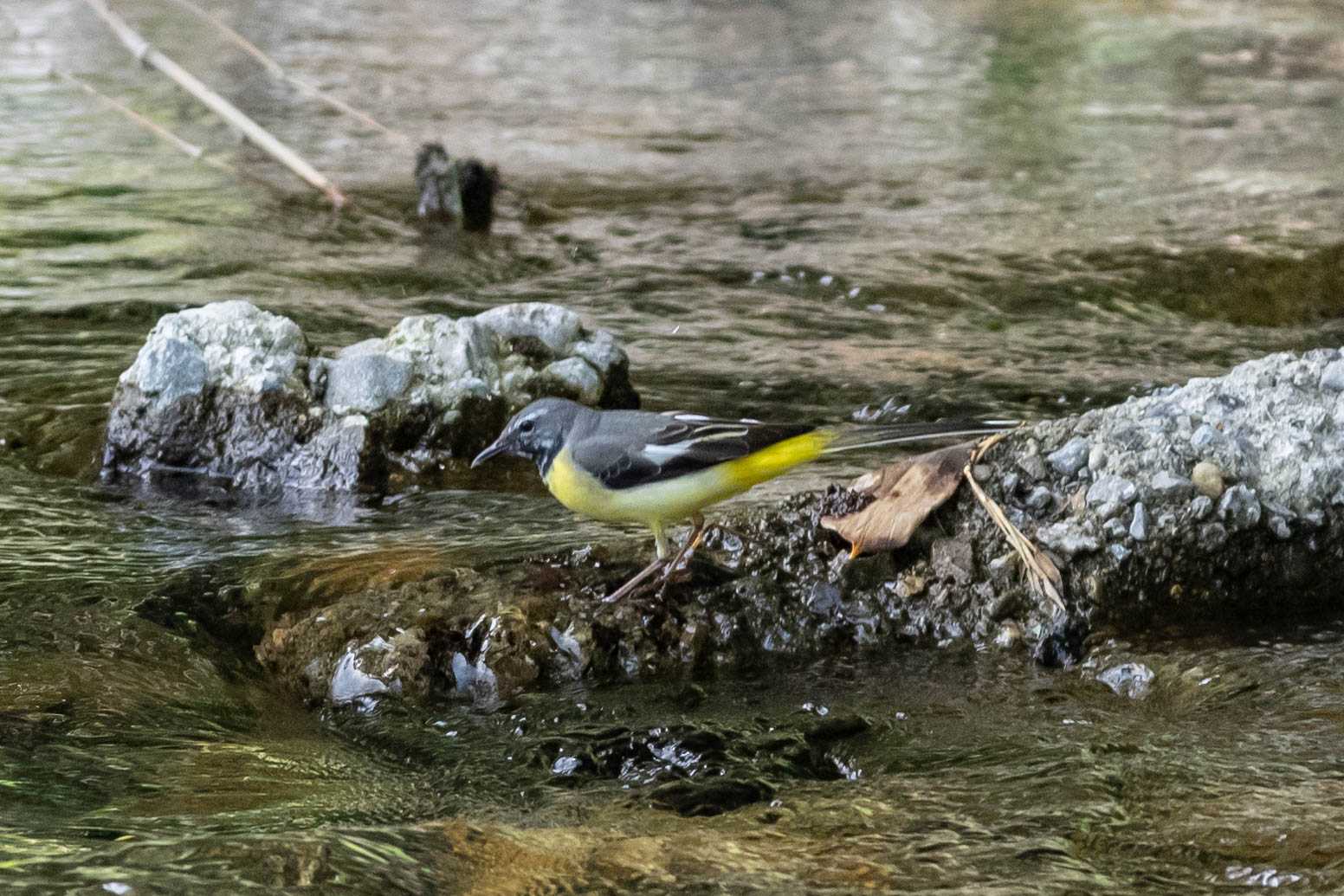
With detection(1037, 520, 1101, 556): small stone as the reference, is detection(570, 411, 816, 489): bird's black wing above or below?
above

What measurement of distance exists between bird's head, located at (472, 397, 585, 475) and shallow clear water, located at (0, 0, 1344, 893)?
32cm

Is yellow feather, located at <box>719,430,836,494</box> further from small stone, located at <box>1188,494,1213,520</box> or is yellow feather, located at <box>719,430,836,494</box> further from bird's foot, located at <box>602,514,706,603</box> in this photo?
small stone, located at <box>1188,494,1213,520</box>

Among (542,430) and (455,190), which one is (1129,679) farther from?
(455,190)

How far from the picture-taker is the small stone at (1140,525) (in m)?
4.27

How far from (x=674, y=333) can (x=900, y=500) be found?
130 inches

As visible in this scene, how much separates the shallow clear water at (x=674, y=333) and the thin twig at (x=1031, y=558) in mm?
200

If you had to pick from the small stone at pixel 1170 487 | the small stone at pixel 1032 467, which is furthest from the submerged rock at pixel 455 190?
the small stone at pixel 1170 487

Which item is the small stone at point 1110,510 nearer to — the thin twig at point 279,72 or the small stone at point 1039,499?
the small stone at point 1039,499

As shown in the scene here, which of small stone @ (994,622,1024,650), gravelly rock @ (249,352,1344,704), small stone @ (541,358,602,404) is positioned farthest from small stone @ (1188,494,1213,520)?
small stone @ (541,358,602,404)

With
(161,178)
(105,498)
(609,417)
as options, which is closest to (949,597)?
(609,417)

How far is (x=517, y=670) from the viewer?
163 inches

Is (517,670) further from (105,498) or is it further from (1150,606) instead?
(105,498)

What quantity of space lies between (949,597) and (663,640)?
0.77 m

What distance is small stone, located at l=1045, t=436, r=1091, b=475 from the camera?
14.6ft
